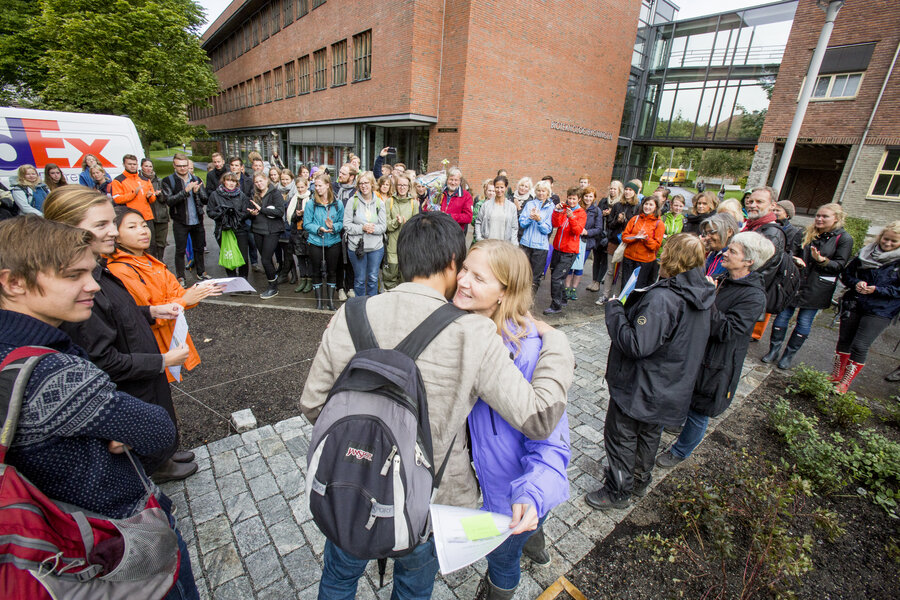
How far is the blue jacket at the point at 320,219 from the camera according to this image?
5.90 metres

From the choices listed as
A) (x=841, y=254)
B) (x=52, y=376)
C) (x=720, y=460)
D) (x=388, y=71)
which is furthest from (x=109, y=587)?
(x=388, y=71)

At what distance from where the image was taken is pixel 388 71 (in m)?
15.0

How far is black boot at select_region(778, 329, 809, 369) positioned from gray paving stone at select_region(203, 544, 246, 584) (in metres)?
6.28

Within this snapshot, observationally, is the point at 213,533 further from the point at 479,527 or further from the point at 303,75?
the point at 303,75

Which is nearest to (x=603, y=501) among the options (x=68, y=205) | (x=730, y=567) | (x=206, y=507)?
(x=730, y=567)

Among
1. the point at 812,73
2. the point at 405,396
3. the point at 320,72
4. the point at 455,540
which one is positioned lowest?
the point at 455,540

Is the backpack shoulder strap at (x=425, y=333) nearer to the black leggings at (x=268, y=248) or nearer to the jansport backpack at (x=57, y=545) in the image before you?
the jansport backpack at (x=57, y=545)

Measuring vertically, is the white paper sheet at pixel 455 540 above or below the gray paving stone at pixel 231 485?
above

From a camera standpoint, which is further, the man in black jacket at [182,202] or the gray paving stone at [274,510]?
the man in black jacket at [182,202]

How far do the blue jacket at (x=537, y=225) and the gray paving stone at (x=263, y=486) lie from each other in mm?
5193

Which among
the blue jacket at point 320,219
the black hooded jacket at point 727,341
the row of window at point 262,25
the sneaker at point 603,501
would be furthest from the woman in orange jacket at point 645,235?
the row of window at point 262,25

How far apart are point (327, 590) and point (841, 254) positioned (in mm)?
6301

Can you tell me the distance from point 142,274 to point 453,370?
8.13ft

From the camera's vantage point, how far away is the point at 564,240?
669 cm
